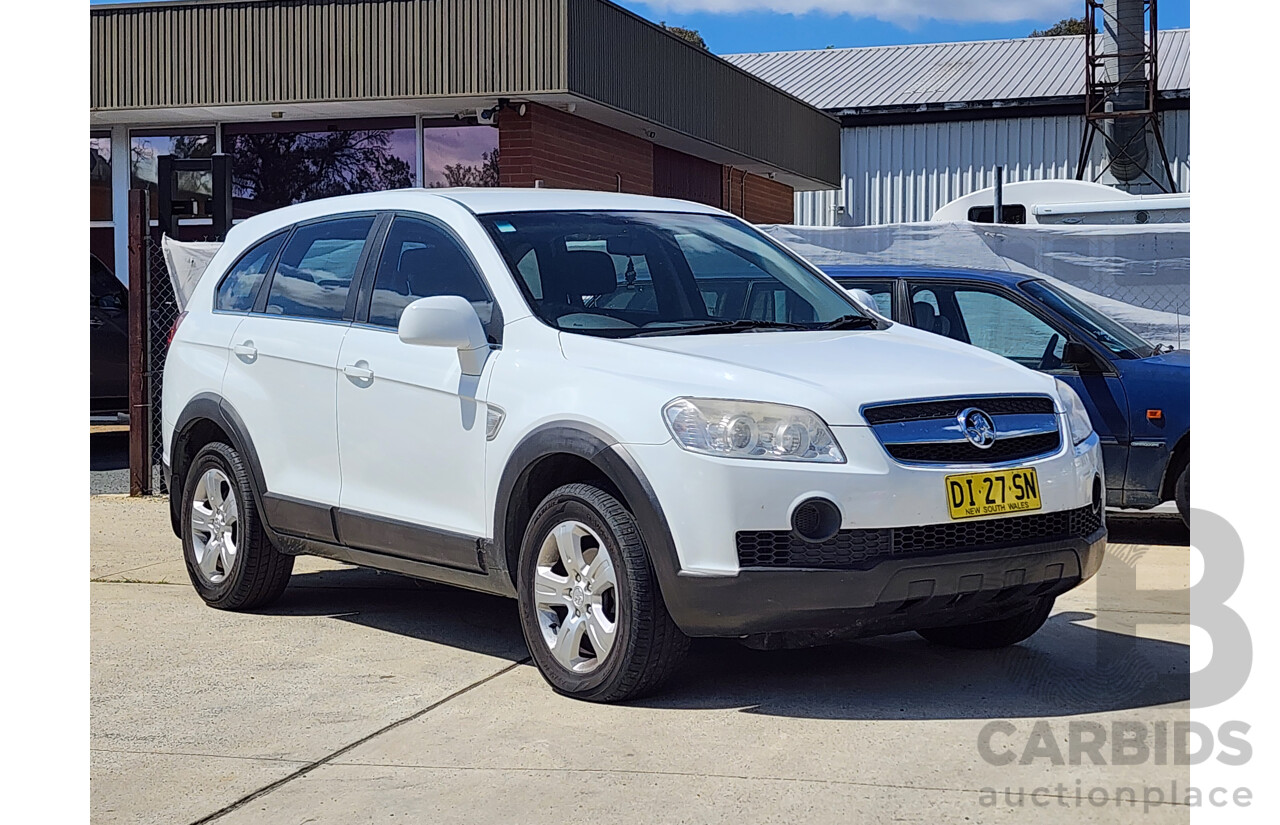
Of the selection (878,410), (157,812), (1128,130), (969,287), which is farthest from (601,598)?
(1128,130)

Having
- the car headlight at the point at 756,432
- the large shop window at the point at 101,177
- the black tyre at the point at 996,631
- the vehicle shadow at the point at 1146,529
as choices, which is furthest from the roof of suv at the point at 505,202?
the large shop window at the point at 101,177

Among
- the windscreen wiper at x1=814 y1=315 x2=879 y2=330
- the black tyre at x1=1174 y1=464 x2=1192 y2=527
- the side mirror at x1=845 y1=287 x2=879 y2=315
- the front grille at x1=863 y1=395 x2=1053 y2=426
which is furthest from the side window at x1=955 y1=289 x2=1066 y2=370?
the front grille at x1=863 y1=395 x2=1053 y2=426

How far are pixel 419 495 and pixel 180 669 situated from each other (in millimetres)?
1173

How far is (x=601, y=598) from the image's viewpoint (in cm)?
545

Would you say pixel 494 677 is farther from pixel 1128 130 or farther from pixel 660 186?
pixel 1128 130

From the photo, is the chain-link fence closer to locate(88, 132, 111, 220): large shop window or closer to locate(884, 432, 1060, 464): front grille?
locate(88, 132, 111, 220): large shop window

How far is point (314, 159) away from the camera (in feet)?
55.0

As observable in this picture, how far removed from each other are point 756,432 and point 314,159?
12599mm

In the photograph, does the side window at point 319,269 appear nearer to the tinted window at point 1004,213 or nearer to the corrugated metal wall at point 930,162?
the tinted window at point 1004,213

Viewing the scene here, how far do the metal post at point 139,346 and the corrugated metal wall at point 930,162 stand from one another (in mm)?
19241

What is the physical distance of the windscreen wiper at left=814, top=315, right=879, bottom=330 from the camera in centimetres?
629

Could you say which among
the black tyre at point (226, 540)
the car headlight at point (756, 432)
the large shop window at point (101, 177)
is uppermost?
the large shop window at point (101, 177)

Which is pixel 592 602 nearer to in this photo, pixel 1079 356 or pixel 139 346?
pixel 1079 356

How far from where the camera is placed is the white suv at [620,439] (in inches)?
200
